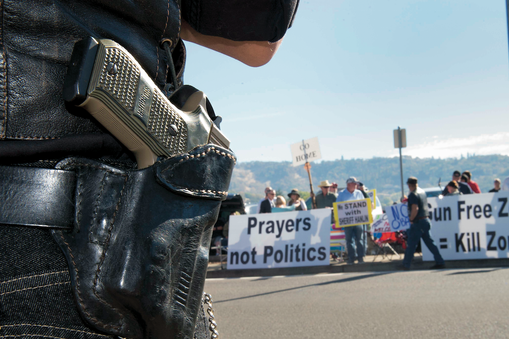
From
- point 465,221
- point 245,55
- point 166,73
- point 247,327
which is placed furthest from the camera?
point 465,221

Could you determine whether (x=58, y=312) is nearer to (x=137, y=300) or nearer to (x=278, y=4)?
(x=137, y=300)

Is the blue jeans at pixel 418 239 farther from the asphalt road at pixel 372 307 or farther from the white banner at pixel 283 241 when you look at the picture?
the white banner at pixel 283 241

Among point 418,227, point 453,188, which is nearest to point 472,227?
point 418,227

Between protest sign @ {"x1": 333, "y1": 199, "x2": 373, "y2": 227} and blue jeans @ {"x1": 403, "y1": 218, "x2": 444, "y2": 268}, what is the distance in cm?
106

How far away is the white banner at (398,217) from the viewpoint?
32.8 feet

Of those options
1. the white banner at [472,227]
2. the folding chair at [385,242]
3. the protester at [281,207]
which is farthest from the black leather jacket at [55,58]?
the protester at [281,207]

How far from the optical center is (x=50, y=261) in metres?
0.91

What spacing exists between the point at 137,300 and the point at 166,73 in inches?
24.0

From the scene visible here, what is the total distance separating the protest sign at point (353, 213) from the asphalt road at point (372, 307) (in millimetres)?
2021

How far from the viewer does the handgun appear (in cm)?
91

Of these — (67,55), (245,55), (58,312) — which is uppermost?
(245,55)

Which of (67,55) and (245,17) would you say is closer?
(67,55)

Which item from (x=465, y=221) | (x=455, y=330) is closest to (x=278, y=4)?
(x=455, y=330)

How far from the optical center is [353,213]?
901 cm
